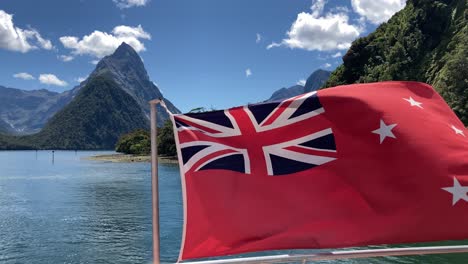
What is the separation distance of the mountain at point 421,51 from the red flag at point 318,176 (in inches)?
3018

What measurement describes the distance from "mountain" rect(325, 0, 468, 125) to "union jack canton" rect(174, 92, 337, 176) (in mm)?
77223

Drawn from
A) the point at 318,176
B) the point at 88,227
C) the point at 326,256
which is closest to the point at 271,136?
the point at 318,176

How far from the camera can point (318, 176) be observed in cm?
550

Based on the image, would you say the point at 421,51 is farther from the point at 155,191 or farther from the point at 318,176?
the point at 155,191

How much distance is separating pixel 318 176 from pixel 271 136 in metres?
Answer: 0.77

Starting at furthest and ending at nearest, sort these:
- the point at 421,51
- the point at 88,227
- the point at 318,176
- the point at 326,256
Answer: the point at 421,51
the point at 88,227
the point at 318,176
the point at 326,256

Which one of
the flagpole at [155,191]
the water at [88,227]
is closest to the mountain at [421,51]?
the water at [88,227]

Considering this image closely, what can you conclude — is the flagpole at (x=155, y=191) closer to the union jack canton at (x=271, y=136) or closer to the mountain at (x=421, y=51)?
the union jack canton at (x=271, y=136)

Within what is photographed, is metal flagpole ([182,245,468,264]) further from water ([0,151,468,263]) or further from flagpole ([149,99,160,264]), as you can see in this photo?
water ([0,151,468,263])

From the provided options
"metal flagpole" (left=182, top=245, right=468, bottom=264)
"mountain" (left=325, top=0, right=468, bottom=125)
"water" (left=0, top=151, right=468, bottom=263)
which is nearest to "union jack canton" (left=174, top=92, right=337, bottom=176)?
"metal flagpole" (left=182, top=245, right=468, bottom=264)

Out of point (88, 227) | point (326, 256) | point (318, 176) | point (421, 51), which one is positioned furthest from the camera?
point (421, 51)

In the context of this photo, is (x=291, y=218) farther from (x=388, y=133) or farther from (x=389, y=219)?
(x=388, y=133)

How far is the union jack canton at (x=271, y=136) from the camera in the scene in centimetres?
549

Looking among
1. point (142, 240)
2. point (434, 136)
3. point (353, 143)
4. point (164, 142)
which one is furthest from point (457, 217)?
point (164, 142)
